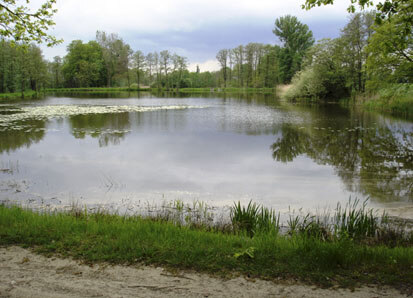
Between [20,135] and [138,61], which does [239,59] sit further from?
[20,135]

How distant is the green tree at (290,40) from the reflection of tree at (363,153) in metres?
64.3

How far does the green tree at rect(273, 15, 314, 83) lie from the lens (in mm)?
81062

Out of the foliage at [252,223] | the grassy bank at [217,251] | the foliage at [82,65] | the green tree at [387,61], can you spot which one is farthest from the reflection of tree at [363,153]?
the foliage at [82,65]

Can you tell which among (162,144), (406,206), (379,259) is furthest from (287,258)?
(162,144)

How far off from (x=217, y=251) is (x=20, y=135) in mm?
15752

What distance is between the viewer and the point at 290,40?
82.5 meters

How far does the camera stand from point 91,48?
10012cm

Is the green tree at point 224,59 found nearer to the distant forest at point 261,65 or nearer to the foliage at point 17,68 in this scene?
the distant forest at point 261,65

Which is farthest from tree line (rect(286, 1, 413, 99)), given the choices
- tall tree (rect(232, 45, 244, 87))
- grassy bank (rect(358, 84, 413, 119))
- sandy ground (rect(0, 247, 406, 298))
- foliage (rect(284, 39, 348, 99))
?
tall tree (rect(232, 45, 244, 87))

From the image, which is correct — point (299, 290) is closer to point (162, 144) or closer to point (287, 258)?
point (287, 258)

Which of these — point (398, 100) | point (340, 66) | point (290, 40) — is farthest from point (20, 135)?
point (290, 40)

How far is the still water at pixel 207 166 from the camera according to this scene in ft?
27.3

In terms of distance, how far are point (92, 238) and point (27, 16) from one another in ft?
24.8

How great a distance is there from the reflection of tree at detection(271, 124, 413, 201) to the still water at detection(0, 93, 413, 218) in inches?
1.4
